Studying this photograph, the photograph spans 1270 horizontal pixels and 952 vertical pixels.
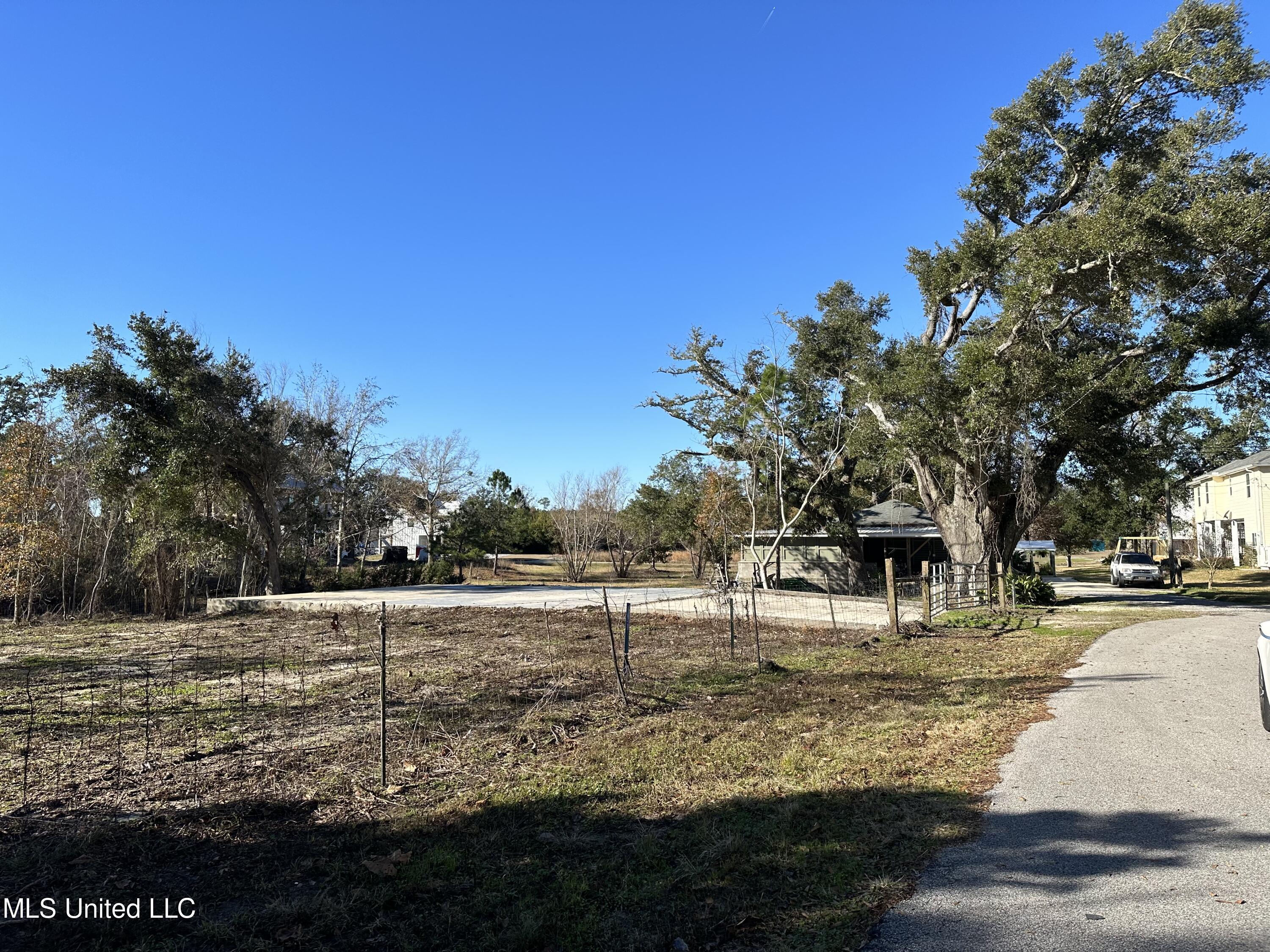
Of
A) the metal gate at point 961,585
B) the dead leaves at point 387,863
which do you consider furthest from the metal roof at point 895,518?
the dead leaves at point 387,863

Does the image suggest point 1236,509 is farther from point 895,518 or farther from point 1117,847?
point 1117,847

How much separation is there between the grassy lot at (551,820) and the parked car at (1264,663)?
1.62m

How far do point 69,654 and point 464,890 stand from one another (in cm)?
1178

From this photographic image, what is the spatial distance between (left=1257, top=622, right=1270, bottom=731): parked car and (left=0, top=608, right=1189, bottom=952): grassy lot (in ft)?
5.31

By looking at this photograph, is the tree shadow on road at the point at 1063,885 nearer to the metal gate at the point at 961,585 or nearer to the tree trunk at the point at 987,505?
the metal gate at the point at 961,585

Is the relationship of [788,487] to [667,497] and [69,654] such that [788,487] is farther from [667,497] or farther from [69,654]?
[69,654]

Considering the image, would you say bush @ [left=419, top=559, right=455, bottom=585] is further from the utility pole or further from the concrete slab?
the utility pole

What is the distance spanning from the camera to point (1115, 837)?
3797mm

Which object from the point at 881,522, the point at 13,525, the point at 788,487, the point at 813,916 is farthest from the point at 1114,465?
the point at 13,525

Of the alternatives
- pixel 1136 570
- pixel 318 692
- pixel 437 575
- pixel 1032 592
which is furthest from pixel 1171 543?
pixel 318 692

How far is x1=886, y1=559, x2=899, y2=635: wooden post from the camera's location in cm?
1251

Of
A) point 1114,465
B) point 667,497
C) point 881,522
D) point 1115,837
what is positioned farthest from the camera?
point 667,497

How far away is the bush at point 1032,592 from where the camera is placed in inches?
750

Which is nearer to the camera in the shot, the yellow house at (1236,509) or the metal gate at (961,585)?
the metal gate at (961,585)
